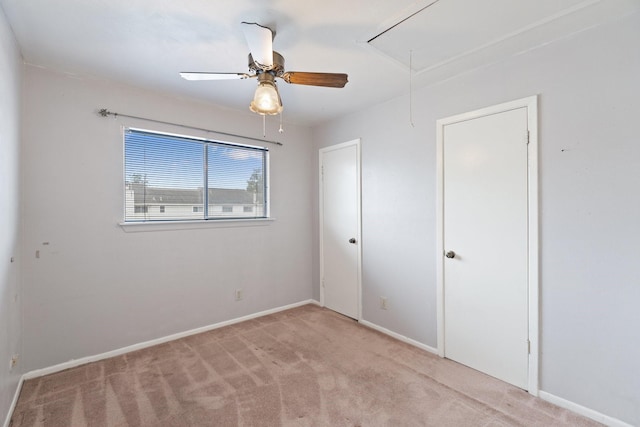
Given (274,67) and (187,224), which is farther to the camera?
(187,224)

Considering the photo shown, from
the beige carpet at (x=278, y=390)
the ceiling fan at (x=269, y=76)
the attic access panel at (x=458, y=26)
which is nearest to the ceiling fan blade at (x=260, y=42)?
the ceiling fan at (x=269, y=76)

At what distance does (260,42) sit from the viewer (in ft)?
5.03

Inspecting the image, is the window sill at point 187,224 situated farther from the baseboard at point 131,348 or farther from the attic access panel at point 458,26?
the attic access panel at point 458,26

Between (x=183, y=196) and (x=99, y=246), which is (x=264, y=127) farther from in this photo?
(x=99, y=246)

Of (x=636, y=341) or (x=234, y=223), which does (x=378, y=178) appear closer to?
(x=234, y=223)

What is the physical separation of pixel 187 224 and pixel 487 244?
2.82 m

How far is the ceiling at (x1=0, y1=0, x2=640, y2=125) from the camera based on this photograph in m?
1.61

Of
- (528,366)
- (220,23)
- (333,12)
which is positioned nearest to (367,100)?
(333,12)

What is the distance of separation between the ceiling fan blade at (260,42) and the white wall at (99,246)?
1.67 metres

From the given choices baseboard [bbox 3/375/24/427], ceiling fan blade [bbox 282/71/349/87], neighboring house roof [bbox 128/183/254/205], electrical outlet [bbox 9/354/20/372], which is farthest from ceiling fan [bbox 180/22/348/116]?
baseboard [bbox 3/375/24/427]

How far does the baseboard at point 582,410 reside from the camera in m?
1.73

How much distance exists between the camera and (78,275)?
2.42 metres

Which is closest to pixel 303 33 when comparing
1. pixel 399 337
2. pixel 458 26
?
pixel 458 26

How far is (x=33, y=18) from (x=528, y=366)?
3.96 metres
